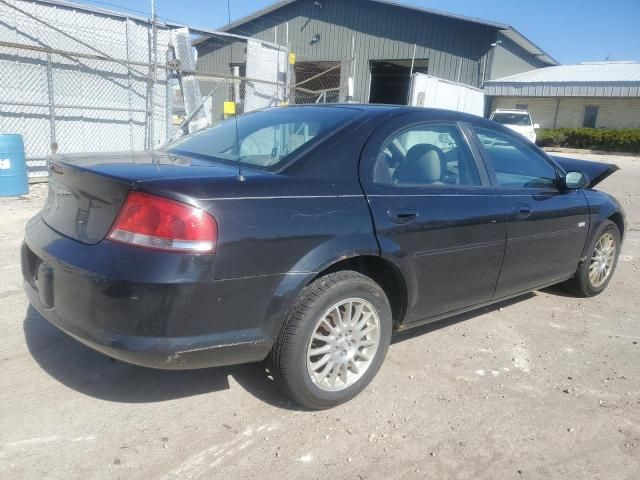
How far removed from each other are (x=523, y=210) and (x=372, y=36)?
26.6 meters

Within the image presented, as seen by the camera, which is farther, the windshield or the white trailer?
the windshield

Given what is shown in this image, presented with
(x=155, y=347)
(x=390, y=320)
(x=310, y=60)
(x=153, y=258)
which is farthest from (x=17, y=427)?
(x=310, y=60)

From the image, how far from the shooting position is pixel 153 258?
2.18 m

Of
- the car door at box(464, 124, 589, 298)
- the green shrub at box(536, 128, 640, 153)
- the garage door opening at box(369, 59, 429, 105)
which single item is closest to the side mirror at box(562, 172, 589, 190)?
the car door at box(464, 124, 589, 298)

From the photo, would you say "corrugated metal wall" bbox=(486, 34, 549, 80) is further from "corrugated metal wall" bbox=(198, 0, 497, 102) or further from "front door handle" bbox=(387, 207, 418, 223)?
"front door handle" bbox=(387, 207, 418, 223)

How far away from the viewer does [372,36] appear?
91.9 ft

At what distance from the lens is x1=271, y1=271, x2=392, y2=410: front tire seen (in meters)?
2.53

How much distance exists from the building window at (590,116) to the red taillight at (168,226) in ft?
111

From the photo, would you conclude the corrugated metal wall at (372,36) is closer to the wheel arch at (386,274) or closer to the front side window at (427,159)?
the front side window at (427,159)

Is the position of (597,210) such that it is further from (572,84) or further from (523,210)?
(572,84)

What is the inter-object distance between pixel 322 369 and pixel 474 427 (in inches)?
32.9

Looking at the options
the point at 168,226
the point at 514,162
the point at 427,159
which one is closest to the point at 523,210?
the point at 514,162

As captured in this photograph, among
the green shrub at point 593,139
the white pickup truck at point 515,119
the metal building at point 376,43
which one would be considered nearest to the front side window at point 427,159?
the white pickup truck at point 515,119

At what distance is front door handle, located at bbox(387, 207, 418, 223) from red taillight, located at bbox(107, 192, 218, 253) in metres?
1.03
